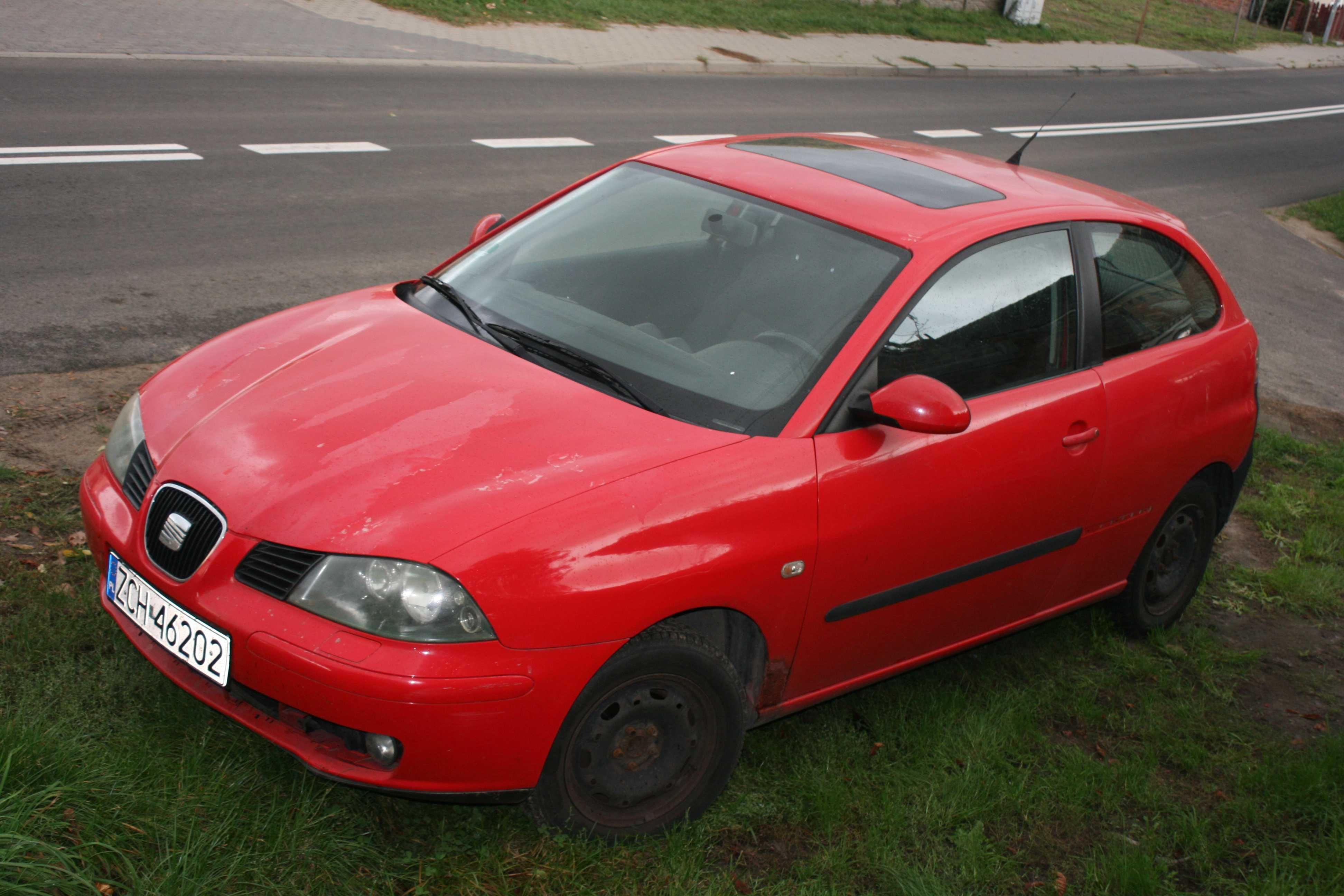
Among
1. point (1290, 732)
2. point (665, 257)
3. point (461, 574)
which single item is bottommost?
point (1290, 732)

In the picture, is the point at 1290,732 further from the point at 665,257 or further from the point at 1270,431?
the point at 1270,431

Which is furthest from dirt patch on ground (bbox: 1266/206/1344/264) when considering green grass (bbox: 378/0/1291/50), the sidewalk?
green grass (bbox: 378/0/1291/50)

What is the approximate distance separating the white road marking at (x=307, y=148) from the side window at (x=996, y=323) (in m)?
8.41

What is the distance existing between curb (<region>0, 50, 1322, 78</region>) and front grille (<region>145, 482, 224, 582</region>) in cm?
1236

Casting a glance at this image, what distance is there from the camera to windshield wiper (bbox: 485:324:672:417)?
3443 millimetres

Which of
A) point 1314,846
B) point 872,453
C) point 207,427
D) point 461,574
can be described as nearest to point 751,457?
point 872,453

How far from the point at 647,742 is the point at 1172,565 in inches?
107

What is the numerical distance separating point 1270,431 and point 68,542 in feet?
21.4

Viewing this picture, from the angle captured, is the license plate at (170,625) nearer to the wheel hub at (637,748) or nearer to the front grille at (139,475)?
the front grille at (139,475)

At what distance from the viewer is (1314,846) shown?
3660 mm

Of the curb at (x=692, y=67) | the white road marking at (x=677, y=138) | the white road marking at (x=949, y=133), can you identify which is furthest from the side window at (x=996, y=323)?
the white road marking at (x=949, y=133)

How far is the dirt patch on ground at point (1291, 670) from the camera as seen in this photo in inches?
180

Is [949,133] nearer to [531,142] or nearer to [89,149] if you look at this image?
[531,142]

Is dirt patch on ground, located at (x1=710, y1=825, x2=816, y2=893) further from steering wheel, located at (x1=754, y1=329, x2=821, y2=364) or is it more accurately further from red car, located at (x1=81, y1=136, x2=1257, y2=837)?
steering wheel, located at (x1=754, y1=329, x2=821, y2=364)
